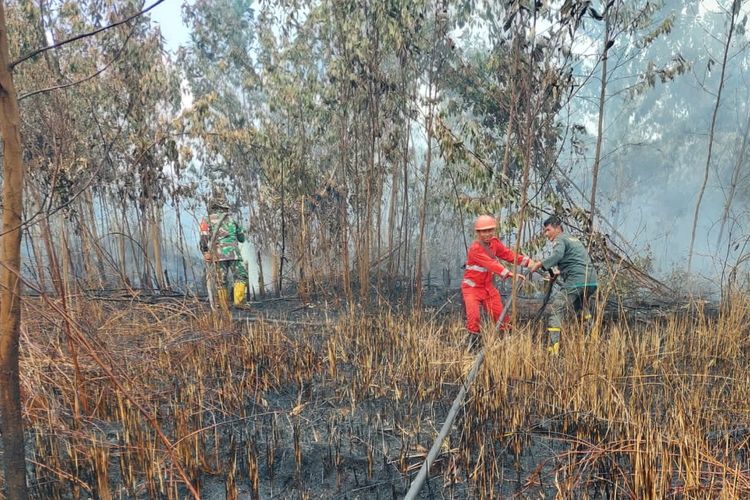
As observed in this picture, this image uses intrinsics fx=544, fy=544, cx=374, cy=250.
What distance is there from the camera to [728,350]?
4832 mm

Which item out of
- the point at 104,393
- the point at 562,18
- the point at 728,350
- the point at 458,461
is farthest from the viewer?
the point at 728,350

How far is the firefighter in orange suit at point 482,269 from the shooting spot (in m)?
5.56

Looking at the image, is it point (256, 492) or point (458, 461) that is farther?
point (458, 461)

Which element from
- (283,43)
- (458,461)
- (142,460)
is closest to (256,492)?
(142,460)

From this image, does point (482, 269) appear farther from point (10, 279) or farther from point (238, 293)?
point (10, 279)

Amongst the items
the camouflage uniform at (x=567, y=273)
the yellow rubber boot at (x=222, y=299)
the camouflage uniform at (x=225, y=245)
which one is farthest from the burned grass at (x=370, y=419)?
the camouflage uniform at (x=225, y=245)

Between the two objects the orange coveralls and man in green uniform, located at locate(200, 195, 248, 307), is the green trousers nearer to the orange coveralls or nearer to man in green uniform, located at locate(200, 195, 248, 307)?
the orange coveralls

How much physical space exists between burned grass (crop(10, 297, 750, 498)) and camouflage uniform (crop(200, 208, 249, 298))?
269 centimetres

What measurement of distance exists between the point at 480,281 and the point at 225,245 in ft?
13.5

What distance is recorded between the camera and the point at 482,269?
224 inches

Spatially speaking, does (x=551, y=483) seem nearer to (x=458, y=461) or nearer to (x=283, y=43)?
(x=458, y=461)

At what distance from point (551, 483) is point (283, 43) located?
33.1 feet

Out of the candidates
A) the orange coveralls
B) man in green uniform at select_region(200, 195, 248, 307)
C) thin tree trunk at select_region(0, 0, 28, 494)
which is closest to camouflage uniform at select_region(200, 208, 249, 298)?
man in green uniform at select_region(200, 195, 248, 307)

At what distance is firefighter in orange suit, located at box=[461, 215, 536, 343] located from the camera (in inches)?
219
